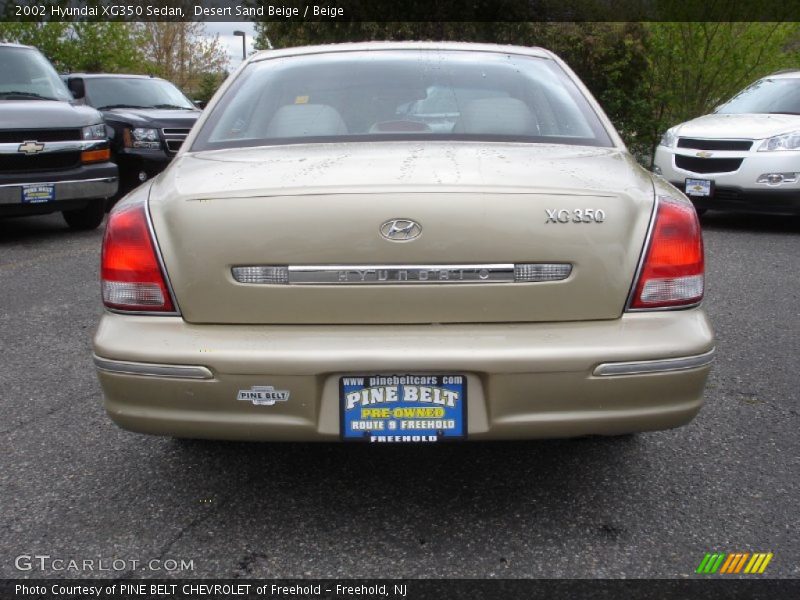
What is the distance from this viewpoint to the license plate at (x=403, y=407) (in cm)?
249

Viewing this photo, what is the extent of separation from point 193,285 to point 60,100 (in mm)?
6852

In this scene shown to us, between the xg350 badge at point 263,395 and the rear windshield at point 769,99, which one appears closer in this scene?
A: the xg350 badge at point 263,395

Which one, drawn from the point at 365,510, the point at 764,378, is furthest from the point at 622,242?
the point at 764,378

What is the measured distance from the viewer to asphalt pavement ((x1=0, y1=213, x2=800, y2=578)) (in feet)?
8.50

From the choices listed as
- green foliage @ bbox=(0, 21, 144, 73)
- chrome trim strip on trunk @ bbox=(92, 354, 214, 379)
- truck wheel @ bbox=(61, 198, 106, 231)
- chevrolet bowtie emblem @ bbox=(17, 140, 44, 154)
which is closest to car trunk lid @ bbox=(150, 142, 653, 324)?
chrome trim strip on trunk @ bbox=(92, 354, 214, 379)

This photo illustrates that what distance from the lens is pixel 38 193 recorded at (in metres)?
7.84

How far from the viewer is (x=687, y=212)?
2.71 m

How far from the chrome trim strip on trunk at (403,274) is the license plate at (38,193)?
5991mm

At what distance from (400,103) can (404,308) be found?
3.62 ft

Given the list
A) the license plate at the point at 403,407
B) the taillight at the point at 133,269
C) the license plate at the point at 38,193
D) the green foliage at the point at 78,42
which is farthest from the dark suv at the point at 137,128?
the green foliage at the point at 78,42

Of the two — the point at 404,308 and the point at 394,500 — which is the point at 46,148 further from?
the point at 404,308

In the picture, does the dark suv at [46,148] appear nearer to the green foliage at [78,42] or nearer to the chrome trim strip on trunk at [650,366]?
the chrome trim strip on trunk at [650,366]

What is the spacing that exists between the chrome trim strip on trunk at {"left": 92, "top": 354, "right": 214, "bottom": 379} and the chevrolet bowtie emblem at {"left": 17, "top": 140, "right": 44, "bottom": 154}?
590 cm

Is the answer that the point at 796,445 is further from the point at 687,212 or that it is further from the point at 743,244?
the point at 743,244
